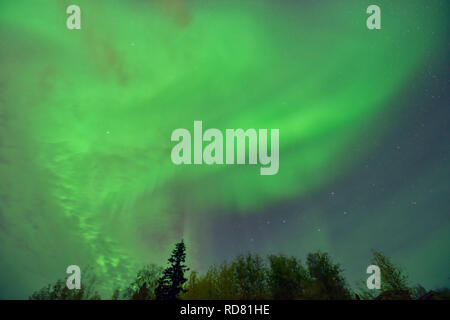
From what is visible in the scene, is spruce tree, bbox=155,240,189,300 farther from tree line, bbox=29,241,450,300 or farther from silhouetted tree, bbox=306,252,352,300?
silhouetted tree, bbox=306,252,352,300

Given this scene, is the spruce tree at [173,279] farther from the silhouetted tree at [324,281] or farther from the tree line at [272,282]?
the silhouetted tree at [324,281]

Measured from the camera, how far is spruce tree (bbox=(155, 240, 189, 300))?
29.5 m

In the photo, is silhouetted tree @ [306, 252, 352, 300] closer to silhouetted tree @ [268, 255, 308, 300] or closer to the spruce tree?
silhouetted tree @ [268, 255, 308, 300]

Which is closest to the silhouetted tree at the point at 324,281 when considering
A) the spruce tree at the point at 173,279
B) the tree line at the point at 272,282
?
the tree line at the point at 272,282

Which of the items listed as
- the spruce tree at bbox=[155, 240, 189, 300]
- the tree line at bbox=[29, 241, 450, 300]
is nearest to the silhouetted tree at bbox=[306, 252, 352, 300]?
the tree line at bbox=[29, 241, 450, 300]
